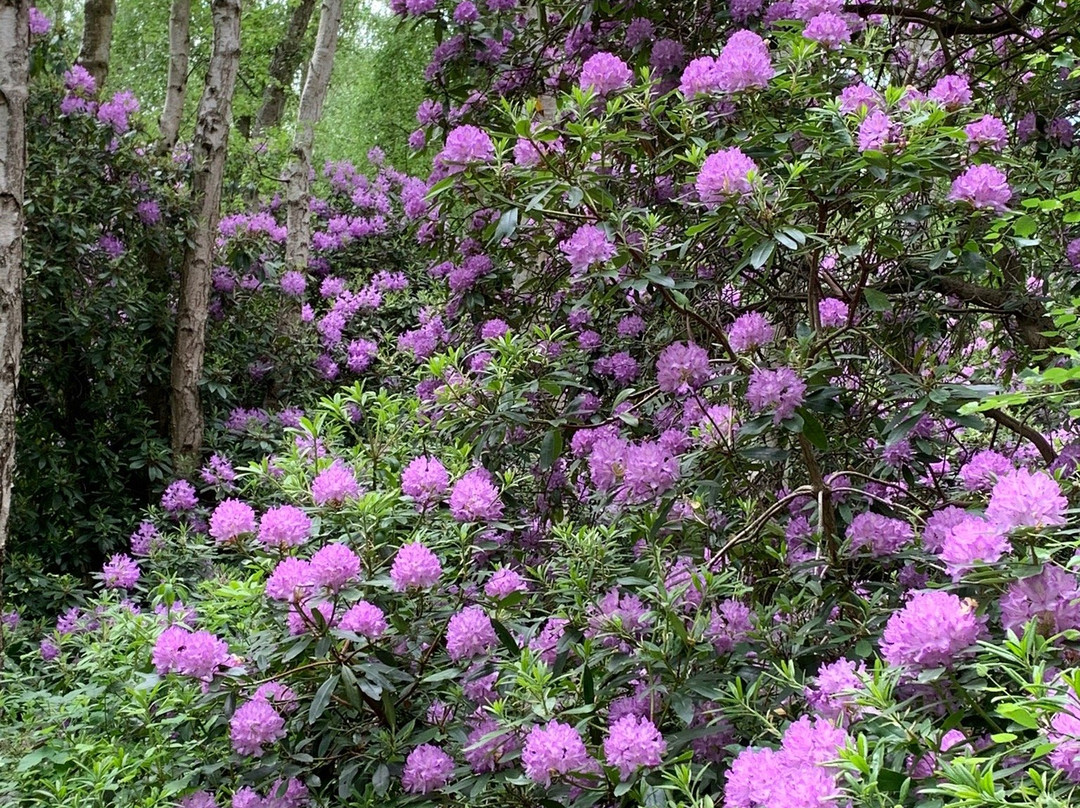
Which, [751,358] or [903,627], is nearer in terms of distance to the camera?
[903,627]

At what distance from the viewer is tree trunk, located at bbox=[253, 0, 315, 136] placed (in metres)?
9.81

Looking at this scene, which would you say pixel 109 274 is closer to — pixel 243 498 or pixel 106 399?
pixel 106 399

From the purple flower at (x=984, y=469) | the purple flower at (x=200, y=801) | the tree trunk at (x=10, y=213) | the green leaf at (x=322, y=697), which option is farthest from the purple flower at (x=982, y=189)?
the tree trunk at (x=10, y=213)

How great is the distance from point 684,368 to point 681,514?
41cm

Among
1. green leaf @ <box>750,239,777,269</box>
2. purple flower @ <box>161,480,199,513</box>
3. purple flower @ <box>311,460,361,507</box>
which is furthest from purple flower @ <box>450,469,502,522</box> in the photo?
purple flower @ <box>161,480,199,513</box>

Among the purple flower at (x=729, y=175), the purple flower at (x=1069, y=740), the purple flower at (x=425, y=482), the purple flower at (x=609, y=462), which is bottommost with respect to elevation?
the purple flower at (x=425, y=482)

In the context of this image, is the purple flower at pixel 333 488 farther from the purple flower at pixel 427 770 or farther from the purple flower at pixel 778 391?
the purple flower at pixel 778 391

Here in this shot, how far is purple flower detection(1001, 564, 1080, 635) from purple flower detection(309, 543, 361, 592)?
1365 mm

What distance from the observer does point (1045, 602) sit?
58.0 inches

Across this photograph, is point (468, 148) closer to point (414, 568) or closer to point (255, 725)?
point (414, 568)

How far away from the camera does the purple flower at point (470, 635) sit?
225cm

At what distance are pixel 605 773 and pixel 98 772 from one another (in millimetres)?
1404

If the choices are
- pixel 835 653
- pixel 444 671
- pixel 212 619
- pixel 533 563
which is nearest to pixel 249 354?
pixel 212 619

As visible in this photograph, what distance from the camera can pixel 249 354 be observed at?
22.1ft
